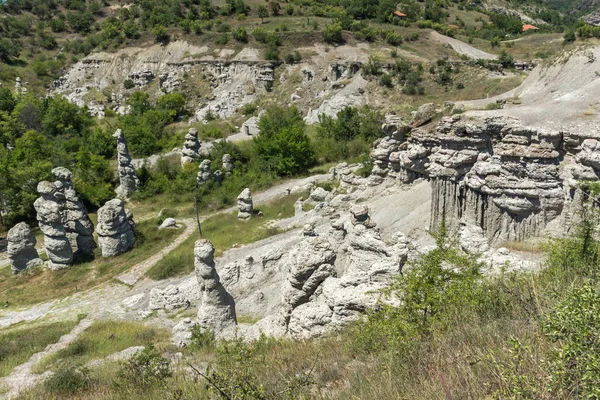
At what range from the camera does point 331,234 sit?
16750 mm

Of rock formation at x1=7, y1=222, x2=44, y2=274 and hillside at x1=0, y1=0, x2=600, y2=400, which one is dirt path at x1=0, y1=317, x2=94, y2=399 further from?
rock formation at x1=7, y1=222, x2=44, y2=274

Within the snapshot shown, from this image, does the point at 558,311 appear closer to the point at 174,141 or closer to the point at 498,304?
the point at 498,304

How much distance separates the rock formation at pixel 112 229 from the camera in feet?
77.4

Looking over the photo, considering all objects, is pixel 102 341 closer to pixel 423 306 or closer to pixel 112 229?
pixel 112 229

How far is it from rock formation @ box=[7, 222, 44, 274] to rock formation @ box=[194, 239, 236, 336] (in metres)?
14.8

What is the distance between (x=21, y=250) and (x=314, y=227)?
17.0m

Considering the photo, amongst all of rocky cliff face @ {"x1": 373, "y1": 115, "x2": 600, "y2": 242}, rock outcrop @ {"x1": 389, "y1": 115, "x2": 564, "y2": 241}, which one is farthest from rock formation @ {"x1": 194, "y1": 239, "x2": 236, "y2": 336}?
rocky cliff face @ {"x1": 373, "y1": 115, "x2": 600, "y2": 242}

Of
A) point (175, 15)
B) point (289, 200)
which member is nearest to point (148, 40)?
point (175, 15)

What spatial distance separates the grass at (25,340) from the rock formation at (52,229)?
608 centimetres

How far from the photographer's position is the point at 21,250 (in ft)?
74.2

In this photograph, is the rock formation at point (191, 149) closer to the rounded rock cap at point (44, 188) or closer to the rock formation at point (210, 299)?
the rounded rock cap at point (44, 188)

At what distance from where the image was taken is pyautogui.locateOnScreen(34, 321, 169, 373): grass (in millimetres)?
12922

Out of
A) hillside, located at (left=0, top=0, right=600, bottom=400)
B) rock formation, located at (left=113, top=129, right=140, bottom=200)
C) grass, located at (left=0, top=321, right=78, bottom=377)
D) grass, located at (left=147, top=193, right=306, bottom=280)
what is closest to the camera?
hillside, located at (left=0, top=0, right=600, bottom=400)

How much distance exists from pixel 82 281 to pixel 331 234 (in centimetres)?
1459
